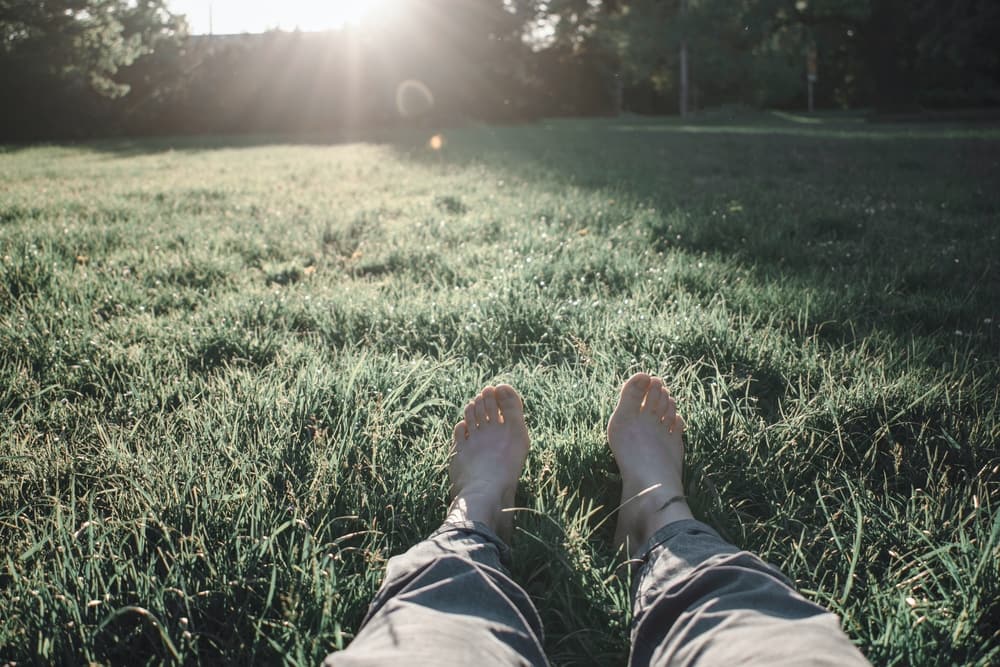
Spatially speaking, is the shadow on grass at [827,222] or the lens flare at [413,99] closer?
the shadow on grass at [827,222]

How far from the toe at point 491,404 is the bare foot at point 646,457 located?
11.3 inches

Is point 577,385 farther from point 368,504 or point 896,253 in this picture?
point 896,253

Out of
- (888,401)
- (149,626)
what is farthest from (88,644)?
(888,401)

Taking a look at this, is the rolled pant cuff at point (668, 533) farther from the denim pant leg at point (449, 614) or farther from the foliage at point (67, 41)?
the foliage at point (67, 41)

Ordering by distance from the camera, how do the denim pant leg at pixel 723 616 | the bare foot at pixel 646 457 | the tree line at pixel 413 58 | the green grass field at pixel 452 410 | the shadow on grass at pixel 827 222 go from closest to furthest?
1. the denim pant leg at pixel 723 616
2. the green grass field at pixel 452 410
3. the bare foot at pixel 646 457
4. the shadow on grass at pixel 827 222
5. the tree line at pixel 413 58

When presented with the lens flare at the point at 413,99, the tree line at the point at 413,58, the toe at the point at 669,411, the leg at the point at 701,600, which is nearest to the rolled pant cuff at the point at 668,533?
the leg at the point at 701,600

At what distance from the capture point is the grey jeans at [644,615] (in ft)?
2.21

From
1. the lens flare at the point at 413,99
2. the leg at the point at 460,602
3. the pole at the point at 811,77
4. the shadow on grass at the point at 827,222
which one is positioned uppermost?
the pole at the point at 811,77

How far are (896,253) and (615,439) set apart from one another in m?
2.19

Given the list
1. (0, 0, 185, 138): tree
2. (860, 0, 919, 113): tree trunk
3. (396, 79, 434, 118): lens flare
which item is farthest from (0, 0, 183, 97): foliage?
(860, 0, 919, 113): tree trunk

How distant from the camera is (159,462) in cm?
115

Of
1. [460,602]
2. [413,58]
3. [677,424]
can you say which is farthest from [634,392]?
[413,58]

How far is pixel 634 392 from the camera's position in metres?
1.43

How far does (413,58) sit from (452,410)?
20.4 metres
